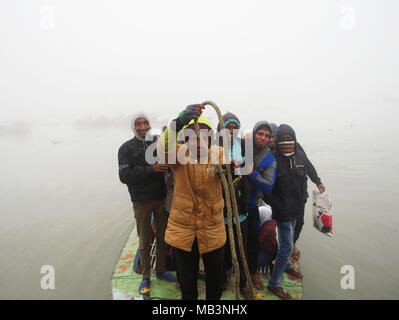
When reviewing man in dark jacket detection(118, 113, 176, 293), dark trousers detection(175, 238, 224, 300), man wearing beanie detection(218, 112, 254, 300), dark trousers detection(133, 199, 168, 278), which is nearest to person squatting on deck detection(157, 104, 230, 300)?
dark trousers detection(175, 238, 224, 300)

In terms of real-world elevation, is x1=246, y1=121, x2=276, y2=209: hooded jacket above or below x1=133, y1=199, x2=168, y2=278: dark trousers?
above

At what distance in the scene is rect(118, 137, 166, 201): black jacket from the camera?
2424 mm

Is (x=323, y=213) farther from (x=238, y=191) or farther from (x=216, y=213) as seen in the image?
(x=216, y=213)

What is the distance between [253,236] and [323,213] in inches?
41.4

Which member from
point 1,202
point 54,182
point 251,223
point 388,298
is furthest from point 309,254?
point 54,182

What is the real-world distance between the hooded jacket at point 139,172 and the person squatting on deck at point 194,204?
76 cm

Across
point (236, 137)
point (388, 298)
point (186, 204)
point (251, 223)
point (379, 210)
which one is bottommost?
point (388, 298)

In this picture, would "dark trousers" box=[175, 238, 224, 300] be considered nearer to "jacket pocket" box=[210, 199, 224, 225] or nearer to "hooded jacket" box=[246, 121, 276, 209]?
"jacket pocket" box=[210, 199, 224, 225]

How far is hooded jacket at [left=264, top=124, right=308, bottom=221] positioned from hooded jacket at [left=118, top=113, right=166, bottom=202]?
137 centimetres

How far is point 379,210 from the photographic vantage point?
6.09 metres

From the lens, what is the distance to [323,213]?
2.81 m

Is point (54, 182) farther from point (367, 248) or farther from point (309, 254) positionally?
point (367, 248)

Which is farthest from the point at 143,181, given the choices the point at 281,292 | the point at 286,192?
the point at 281,292
